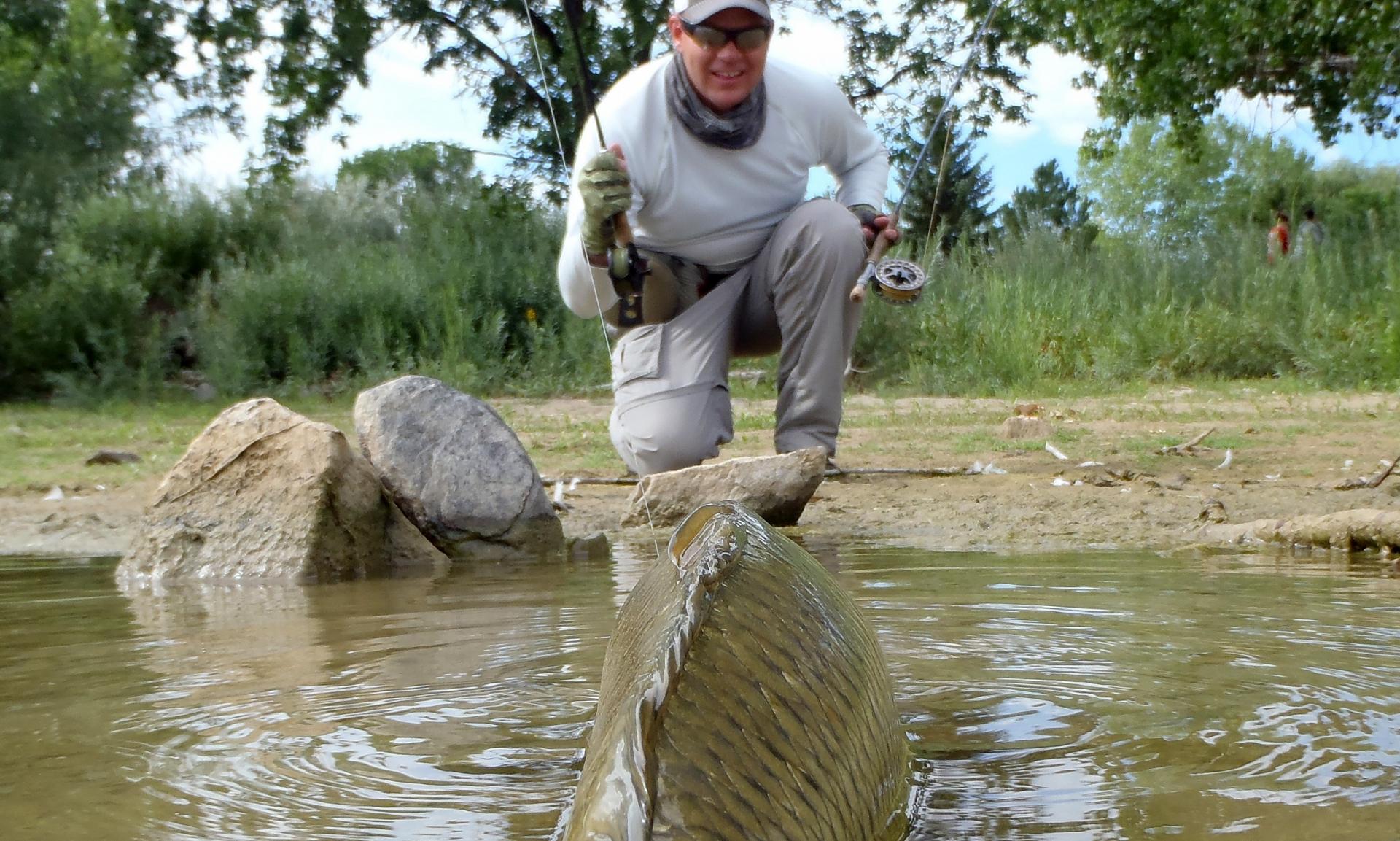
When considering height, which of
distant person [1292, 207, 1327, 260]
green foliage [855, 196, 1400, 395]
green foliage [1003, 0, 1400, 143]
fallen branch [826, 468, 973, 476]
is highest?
green foliage [1003, 0, 1400, 143]

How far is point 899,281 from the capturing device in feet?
16.2

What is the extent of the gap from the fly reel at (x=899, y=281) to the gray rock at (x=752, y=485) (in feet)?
1.97

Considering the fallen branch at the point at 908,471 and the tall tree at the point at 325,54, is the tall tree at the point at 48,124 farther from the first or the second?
the fallen branch at the point at 908,471

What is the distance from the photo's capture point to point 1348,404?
8500 millimetres

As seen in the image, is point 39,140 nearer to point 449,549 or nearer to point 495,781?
point 449,549

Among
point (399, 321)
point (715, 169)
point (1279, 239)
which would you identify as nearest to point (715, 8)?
point (715, 169)

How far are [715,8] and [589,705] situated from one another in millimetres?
2744

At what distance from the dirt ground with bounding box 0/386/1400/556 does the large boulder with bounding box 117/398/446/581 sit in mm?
736

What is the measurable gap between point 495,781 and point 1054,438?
5.49m

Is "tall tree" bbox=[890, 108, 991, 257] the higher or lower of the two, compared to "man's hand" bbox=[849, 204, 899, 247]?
higher

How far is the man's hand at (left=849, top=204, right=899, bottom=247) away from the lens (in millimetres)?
4961

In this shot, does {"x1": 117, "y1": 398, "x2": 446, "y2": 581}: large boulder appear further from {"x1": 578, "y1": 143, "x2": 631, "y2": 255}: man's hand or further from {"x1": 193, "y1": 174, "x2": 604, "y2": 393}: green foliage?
{"x1": 193, "y1": 174, "x2": 604, "y2": 393}: green foliage

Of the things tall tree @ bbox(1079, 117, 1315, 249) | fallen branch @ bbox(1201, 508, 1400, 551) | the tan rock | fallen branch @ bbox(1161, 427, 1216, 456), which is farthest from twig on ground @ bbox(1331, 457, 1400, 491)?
tall tree @ bbox(1079, 117, 1315, 249)

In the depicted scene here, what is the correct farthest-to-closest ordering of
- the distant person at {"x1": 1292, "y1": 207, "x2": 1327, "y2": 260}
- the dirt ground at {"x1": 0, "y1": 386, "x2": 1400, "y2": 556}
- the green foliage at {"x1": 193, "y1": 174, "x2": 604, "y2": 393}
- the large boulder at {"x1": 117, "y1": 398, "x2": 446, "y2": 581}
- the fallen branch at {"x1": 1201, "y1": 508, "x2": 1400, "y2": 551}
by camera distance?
the green foliage at {"x1": 193, "y1": 174, "x2": 604, "y2": 393}
the distant person at {"x1": 1292, "y1": 207, "x2": 1327, "y2": 260}
the dirt ground at {"x1": 0, "y1": 386, "x2": 1400, "y2": 556}
the large boulder at {"x1": 117, "y1": 398, "x2": 446, "y2": 581}
the fallen branch at {"x1": 1201, "y1": 508, "x2": 1400, "y2": 551}
